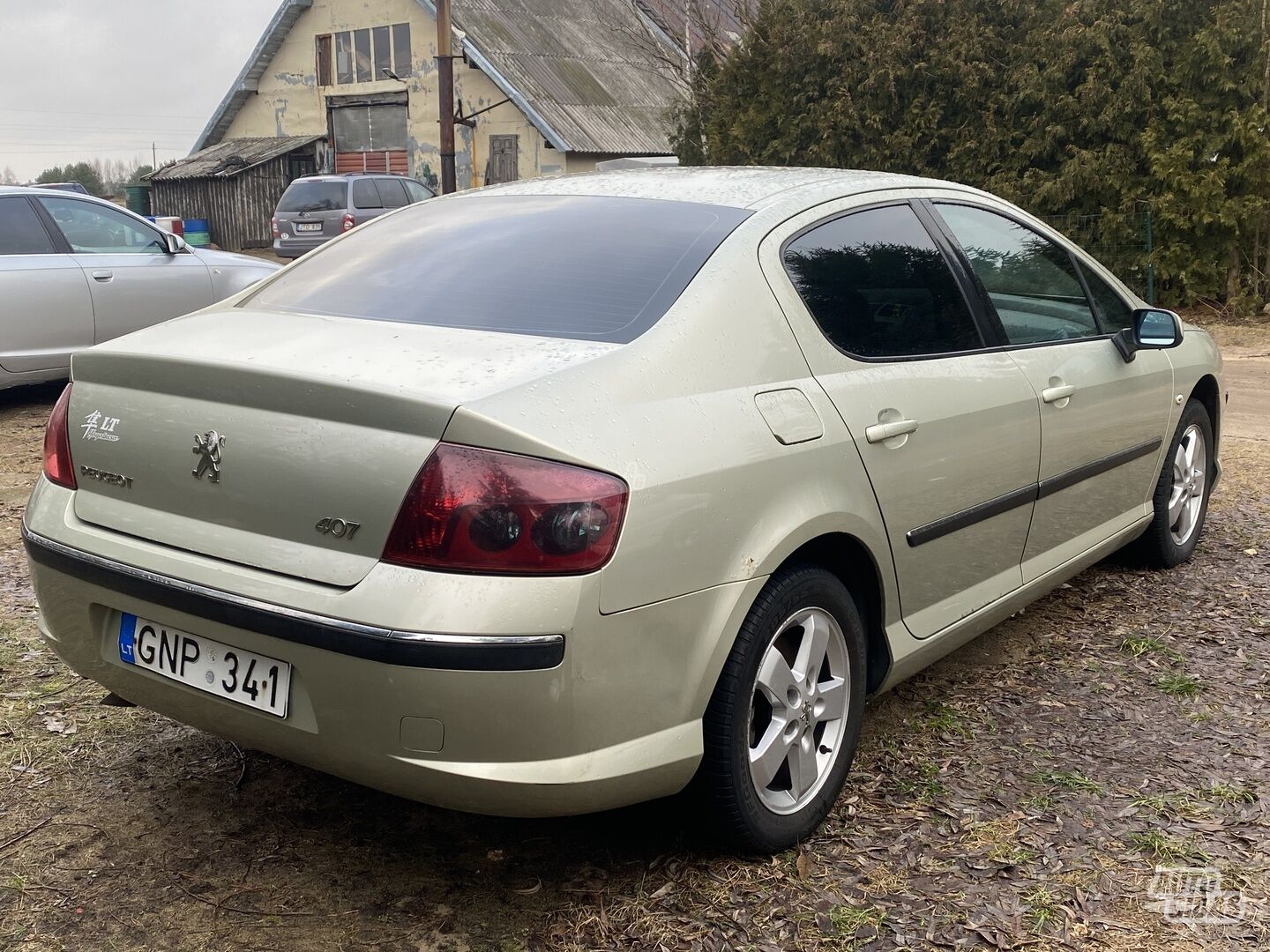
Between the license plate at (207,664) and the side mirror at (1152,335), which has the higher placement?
the side mirror at (1152,335)

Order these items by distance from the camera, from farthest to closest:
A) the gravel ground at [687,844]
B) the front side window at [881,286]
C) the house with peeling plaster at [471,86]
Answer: the house with peeling plaster at [471,86]
the front side window at [881,286]
the gravel ground at [687,844]

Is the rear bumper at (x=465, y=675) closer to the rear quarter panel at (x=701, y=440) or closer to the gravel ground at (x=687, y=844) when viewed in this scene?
the rear quarter panel at (x=701, y=440)

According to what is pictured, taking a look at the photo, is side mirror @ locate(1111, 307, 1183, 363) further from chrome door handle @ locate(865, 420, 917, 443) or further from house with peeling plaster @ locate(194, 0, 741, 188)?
house with peeling plaster @ locate(194, 0, 741, 188)

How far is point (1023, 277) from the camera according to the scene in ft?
13.2

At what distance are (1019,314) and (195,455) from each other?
2584 millimetres

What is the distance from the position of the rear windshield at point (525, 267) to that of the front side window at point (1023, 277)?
1067 mm

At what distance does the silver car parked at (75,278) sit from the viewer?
7816 millimetres

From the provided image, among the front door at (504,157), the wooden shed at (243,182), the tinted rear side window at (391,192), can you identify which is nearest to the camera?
the tinted rear side window at (391,192)

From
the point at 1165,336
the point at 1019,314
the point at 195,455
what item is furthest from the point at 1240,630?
the point at 195,455

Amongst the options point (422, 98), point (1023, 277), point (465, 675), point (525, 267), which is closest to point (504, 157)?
point (422, 98)

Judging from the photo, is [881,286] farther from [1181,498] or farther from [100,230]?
[100,230]

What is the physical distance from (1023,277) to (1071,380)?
39 centimetres

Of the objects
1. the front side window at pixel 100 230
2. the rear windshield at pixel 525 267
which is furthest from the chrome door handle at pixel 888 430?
the front side window at pixel 100 230

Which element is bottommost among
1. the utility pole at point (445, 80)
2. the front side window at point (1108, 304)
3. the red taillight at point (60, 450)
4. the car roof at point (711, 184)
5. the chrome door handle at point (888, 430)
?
the red taillight at point (60, 450)
